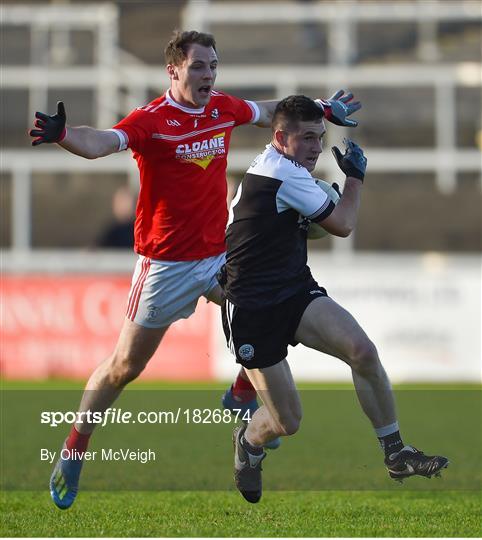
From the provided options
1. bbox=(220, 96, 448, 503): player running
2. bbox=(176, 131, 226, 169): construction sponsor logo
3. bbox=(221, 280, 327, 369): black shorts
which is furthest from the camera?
bbox=(176, 131, 226, 169): construction sponsor logo

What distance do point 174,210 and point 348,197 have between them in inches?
43.8

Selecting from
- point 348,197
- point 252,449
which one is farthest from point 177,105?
point 252,449

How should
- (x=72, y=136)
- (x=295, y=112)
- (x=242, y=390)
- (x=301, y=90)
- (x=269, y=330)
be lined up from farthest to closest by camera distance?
(x=301, y=90) < (x=242, y=390) < (x=269, y=330) < (x=295, y=112) < (x=72, y=136)

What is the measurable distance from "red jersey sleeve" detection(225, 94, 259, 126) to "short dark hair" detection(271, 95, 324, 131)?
82 centimetres

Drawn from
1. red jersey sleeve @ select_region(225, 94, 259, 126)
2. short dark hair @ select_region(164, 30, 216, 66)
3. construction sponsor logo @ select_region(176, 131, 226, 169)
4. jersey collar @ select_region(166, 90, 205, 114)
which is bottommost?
construction sponsor logo @ select_region(176, 131, 226, 169)

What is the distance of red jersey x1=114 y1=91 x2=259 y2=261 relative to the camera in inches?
266

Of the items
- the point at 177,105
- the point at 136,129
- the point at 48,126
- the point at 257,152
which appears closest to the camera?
the point at 48,126

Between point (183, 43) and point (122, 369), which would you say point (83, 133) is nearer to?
point (183, 43)

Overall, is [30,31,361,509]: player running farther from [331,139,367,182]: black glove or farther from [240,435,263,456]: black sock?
[240,435,263,456]: black sock

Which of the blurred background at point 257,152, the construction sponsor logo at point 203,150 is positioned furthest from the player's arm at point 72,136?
the blurred background at point 257,152

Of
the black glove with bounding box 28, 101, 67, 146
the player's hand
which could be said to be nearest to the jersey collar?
the player's hand

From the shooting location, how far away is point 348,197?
631 cm

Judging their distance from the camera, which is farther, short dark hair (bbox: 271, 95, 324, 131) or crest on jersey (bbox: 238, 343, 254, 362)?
crest on jersey (bbox: 238, 343, 254, 362)

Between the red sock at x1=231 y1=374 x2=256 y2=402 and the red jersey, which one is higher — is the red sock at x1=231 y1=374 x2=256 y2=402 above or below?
below
